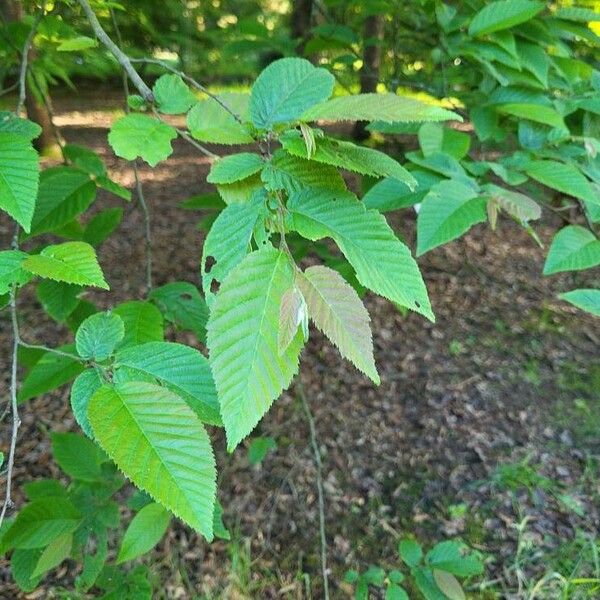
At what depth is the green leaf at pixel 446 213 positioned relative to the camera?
1.09 m

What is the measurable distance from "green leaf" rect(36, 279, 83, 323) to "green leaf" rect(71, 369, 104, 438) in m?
0.58

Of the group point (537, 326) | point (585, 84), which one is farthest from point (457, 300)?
point (585, 84)

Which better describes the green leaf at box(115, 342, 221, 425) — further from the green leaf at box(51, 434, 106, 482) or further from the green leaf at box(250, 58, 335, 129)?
the green leaf at box(51, 434, 106, 482)

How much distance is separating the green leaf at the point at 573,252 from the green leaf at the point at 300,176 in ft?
2.30

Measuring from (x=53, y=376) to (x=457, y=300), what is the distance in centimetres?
291

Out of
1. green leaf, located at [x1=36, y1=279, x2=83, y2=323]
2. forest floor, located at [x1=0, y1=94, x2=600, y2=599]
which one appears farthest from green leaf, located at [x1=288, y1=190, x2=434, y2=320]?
forest floor, located at [x1=0, y1=94, x2=600, y2=599]

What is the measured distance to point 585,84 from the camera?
1.58 m

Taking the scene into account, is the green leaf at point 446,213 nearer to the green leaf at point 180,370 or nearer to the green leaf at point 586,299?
the green leaf at point 586,299

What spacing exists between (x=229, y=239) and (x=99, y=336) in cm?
26

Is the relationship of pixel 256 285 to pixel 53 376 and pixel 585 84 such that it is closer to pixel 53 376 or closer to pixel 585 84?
pixel 53 376

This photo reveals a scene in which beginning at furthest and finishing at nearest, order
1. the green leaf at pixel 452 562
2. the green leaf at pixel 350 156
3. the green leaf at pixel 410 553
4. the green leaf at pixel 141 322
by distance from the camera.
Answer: the green leaf at pixel 410 553
the green leaf at pixel 452 562
the green leaf at pixel 141 322
the green leaf at pixel 350 156

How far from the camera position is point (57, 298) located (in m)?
1.25

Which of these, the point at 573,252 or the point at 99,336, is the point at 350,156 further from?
the point at 573,252

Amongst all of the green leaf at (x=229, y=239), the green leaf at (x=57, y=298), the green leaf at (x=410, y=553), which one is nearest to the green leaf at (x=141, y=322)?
the green leaf at (x=57, y=298)
